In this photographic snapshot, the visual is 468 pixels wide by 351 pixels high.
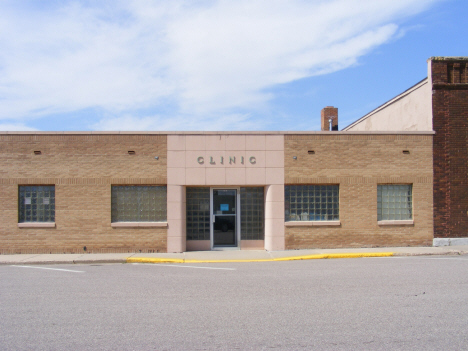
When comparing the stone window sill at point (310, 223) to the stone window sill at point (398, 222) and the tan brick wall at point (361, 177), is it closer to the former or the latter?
the tan brick wall at point (361, 177)

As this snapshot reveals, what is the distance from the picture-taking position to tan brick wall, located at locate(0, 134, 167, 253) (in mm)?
15656

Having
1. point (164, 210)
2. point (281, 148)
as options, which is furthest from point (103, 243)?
point (281, 148)

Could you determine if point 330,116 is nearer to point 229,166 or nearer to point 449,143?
point 449,143

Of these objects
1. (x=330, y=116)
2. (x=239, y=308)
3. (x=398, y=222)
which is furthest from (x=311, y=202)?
(x=330, y=116)

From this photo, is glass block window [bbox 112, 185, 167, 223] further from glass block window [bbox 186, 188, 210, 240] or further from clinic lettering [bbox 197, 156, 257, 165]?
clinic lettering [bbox 197, 156, 257, 165]

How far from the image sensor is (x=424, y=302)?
25.0ft

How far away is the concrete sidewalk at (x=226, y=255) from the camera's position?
46.0 ft

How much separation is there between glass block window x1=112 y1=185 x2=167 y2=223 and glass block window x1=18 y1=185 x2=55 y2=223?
2.32m

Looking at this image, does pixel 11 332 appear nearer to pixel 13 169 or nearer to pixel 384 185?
pixel 13 169

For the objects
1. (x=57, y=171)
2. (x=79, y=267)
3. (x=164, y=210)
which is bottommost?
(x=79, y=267)

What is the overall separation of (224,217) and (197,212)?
1.02 meters

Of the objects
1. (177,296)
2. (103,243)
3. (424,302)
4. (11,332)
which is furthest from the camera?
(103,243)

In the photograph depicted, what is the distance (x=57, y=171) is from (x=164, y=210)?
403cm

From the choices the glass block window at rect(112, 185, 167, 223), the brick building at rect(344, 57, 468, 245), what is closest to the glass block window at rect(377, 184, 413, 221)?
the brick building at rect(344, 57, 468, 245)
